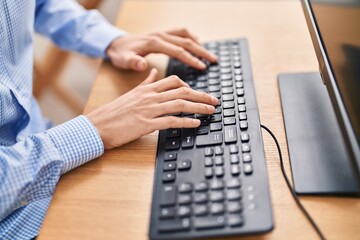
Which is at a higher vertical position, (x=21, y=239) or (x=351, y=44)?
(x=351, y=44)

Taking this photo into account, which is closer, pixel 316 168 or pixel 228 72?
pixel 316 168

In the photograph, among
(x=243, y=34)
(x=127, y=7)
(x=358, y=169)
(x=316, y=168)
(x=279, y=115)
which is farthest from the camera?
(x=127, y=7)

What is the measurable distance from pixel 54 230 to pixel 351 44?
19.3 inches

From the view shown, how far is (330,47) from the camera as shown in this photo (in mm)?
595

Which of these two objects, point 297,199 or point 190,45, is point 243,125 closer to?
point 297,199

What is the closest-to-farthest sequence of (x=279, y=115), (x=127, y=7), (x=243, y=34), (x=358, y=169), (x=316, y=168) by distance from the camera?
(x=358, y=169) < (x=316, y=168) < (x=279, y=115) < (x=243, y=34) < (x=127, y=7)

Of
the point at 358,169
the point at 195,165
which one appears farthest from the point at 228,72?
the point at 358,169

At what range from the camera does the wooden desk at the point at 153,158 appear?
0.54 metres

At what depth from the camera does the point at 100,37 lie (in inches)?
34.6

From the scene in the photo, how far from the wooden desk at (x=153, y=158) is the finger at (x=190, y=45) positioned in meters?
0.05

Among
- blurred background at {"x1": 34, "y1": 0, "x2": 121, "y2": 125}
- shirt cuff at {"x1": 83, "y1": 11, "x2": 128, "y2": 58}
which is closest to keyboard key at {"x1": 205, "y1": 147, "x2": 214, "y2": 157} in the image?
shirt cuff at {"x1": 83, "y1": 11, "x2": 128, "y2": 58}

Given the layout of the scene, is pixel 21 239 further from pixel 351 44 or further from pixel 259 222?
pixel 351 44

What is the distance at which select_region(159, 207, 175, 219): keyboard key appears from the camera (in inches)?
20.7

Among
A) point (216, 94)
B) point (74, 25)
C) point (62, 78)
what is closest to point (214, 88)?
point (216, 94)
